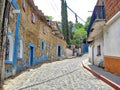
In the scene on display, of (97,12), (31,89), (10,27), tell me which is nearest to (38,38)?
(97,12)

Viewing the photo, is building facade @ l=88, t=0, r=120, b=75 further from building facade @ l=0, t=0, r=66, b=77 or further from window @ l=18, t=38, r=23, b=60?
window @ l=18, t=38, r=23, b=60

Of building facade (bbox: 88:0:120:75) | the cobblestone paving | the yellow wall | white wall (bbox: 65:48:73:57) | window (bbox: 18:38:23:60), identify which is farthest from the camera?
white wall (bbox: 65:48:73:57)

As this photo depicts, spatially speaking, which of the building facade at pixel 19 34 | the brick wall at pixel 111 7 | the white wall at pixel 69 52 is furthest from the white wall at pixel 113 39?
the white wall at pixel 69 52

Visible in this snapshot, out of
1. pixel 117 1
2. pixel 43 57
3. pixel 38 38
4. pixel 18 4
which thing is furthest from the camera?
pixel 43 57

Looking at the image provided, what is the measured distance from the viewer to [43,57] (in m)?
22.7

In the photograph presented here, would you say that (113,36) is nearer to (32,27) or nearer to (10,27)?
(10,27)

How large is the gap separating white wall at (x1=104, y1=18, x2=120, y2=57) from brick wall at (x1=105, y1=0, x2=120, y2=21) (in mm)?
576

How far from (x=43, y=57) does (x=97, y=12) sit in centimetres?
1015

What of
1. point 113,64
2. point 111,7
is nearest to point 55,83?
point 113,64

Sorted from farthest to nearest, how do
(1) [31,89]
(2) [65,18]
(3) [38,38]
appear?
(2) [65,18] → (3) [38,38] → (1) [31,89]

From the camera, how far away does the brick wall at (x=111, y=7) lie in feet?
35.6

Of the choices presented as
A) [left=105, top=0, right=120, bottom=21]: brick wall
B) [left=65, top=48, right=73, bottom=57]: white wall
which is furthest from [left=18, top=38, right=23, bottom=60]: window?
[left=65, top=48, right=73, bottom=57]: white wall

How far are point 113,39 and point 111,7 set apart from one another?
1835mm

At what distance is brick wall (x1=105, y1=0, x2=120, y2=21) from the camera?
10.9m
